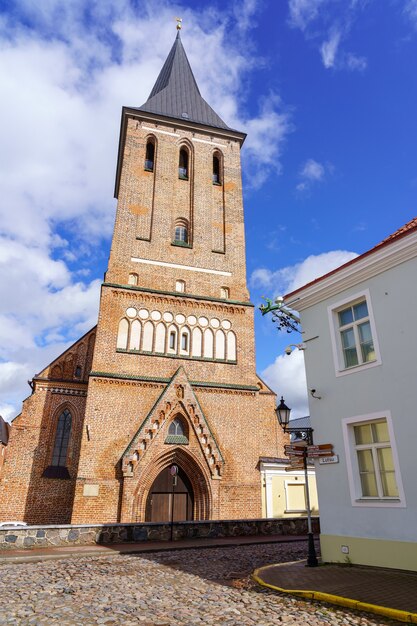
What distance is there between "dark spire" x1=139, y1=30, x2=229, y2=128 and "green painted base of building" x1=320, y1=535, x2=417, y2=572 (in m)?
24.4

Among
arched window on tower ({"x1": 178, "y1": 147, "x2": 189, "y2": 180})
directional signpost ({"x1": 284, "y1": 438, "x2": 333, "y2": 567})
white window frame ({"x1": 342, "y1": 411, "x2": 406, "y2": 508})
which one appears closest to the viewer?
white window frame ({"x1": 342, "y1": 411, "x2": 406, "y2": 508})

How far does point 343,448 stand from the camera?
9.56 m

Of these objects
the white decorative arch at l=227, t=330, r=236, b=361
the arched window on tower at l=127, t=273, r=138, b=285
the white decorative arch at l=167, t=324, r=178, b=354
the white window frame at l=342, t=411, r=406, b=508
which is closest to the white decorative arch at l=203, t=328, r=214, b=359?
the white decorative arch at l=227, t=330, r=236, b=361

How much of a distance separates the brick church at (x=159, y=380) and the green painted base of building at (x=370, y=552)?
32.1 feet

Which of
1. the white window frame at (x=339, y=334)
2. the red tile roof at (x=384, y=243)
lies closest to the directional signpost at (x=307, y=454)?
the white window frame at (x=339, y=334)

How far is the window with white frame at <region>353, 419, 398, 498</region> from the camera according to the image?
28.7ft

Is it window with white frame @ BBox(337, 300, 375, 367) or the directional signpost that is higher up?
window with white frame @ BBox(337, 300, 375, 367)

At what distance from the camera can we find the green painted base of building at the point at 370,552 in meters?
7.97

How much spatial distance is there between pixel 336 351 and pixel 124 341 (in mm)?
11928

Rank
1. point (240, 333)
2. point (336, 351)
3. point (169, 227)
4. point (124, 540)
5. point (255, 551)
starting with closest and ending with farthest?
point (336, 351) < point (255, 551) < point (124, 540) < point (240, 333) < point (169, 227)

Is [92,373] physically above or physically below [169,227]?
below

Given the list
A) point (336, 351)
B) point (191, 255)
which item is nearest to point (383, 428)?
point (336, 351)

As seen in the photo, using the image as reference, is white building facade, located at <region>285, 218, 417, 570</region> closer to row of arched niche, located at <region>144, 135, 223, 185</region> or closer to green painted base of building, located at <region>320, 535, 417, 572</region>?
green painted base of building, located at <region>320, 535, 417, 572</region>

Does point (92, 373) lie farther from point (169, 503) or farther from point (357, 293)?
point (357, 293)
